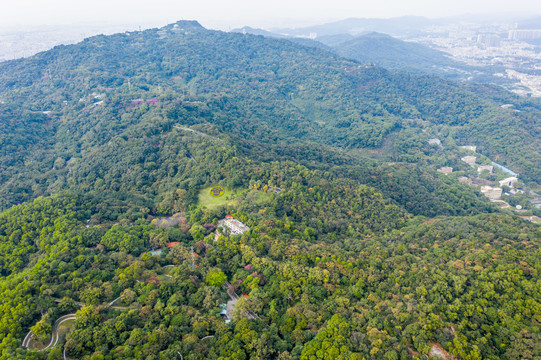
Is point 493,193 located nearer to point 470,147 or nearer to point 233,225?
point 470,147

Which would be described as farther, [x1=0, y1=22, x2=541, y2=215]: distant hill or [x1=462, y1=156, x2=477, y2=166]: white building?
[x1=462, y1=156, x2=477, y2=166]: white building

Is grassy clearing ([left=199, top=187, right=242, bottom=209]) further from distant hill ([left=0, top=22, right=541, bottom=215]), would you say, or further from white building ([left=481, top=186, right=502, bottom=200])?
white building ([left=481, top=186, right=502, bottom=200])

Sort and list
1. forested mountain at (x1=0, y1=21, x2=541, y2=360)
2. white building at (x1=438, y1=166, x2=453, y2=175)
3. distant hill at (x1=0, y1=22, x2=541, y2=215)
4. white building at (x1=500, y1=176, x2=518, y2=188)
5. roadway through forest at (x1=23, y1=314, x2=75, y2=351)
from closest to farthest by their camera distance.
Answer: roadway through forest at (x1=23, y1=314, x2=75, y2=351) < forested mountain at (x1=0, y1=21, x2=541, y2=360) < distant hill at (x1=0, y1=22, x2=541, y2=215) < white building at (x1=500, y1=176, x2=518, y2=188) < white building at (x1=438, y1=166, x2=453, y2=175)

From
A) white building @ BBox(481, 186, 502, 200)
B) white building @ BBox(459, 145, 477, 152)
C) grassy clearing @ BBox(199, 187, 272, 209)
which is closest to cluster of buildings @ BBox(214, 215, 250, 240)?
grassy clearing @ BBox(199, 187, 272, 209)

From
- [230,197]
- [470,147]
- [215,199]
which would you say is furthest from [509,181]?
[215,199]

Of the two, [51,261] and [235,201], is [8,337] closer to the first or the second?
[51,261]

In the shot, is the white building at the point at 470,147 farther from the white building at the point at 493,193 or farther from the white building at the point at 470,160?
the white building at the point at 493,193

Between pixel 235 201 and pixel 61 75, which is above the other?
pixel 61 75

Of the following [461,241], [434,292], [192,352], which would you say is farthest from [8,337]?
[461,241]

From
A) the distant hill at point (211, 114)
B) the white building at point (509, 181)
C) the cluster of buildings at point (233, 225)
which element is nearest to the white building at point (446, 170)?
the distant hill at point (211, 114)
